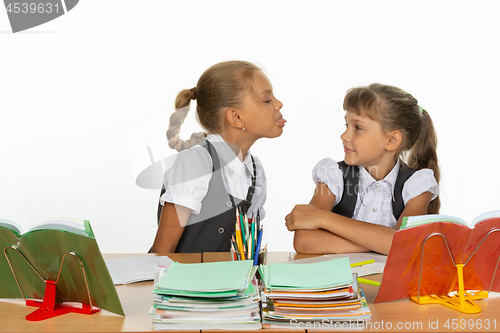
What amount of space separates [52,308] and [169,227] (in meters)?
0.64

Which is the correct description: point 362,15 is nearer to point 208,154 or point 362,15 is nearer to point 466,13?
point 466,13

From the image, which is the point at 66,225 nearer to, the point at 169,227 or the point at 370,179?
the point at 169,227

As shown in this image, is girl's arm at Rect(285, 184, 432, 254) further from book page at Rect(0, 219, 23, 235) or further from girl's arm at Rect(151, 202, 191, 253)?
book page at Rect(0, 219, 23, 235)

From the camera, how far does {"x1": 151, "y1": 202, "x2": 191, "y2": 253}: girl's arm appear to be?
4.90ft

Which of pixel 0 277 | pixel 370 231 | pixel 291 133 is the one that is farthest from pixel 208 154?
pixel 291 133

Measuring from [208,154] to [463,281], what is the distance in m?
0.92

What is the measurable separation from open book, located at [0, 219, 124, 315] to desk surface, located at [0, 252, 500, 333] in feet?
0.11

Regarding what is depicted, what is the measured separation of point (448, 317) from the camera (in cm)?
83

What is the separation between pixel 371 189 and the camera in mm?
1680

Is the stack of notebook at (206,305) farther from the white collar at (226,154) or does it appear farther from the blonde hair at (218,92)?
the blonde hair at (218,92)

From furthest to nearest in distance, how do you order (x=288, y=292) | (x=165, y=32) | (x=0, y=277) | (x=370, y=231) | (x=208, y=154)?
(x=165, y=32) → (x=208, y=154) → (x=370, y=231) → (x=0, y=277) → (x=288, y=292)

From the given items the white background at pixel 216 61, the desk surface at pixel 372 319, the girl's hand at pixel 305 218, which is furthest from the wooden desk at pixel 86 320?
the white background at pixel 216 61

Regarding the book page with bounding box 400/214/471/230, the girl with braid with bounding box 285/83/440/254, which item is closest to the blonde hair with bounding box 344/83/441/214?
the girl with braid with bounding box 285/83/440/254

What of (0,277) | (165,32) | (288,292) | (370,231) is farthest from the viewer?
(165,32)
